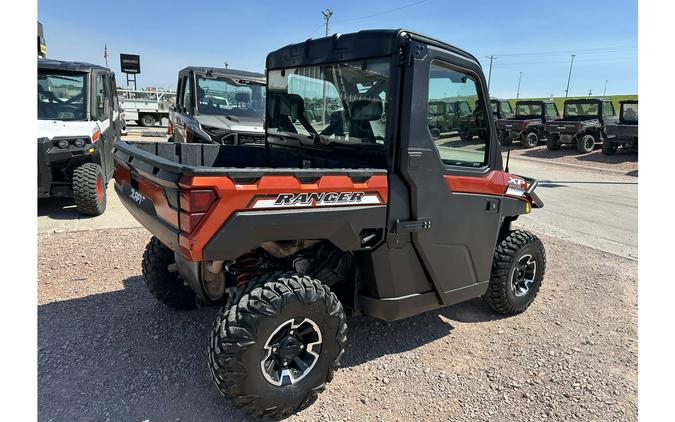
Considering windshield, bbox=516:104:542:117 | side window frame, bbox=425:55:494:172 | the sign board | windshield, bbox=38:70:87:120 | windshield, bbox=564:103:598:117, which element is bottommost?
side window frame, bbox=425:55:494:172

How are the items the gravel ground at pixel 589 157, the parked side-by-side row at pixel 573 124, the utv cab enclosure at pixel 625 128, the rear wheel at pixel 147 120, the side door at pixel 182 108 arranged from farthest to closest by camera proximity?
1. the rear wheel at pixel 147 120
2. the parked side-by-side row at pixel 573 124
3. the gravel ground at pixel 589 157
4. the utv cab enclosure at pixel 625 128
5. the side door at pixel 182 108

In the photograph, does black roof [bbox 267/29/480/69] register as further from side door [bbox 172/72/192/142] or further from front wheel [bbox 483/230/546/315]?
side door [bbox 172/72/192/142]

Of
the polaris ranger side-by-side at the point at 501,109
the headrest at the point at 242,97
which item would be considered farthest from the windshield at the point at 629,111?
the headrest at the point at 242,97

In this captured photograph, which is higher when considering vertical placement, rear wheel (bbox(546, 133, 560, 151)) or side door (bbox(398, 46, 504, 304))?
rear wheel (bbox(546, 133, 560, 151))

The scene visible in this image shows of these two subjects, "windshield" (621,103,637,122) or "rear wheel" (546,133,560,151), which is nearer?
"windshield" (621,103,637,122)

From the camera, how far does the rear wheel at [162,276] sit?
3564 millimetres

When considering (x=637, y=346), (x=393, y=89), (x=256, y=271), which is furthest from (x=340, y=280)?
(x=637, y=346)

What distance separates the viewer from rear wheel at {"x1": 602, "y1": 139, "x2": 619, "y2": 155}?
57.5ft

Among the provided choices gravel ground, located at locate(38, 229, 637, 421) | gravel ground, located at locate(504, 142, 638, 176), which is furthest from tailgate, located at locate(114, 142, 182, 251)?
gravel ground, located at locate(504, 142, 638, 176)

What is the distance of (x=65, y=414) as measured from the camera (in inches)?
99.7

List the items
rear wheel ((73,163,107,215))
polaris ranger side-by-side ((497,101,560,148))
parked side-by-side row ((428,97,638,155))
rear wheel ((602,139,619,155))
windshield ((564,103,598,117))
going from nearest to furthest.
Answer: rear wheel ((73,163,107,215)) → parked side-by-side row ((428,97,638,155)) → rear wheel ((602,139,619,155)) → windshield ((564,103,598,117)) → polaris ranger side-by-side ((497,101,560,148))

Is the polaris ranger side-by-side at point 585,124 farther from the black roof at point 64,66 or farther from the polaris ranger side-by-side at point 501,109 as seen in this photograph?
the black roof at point 64,66

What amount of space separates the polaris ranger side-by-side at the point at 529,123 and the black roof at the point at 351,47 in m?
19.0

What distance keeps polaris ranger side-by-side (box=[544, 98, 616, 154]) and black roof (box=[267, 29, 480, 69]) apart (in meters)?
18.0
